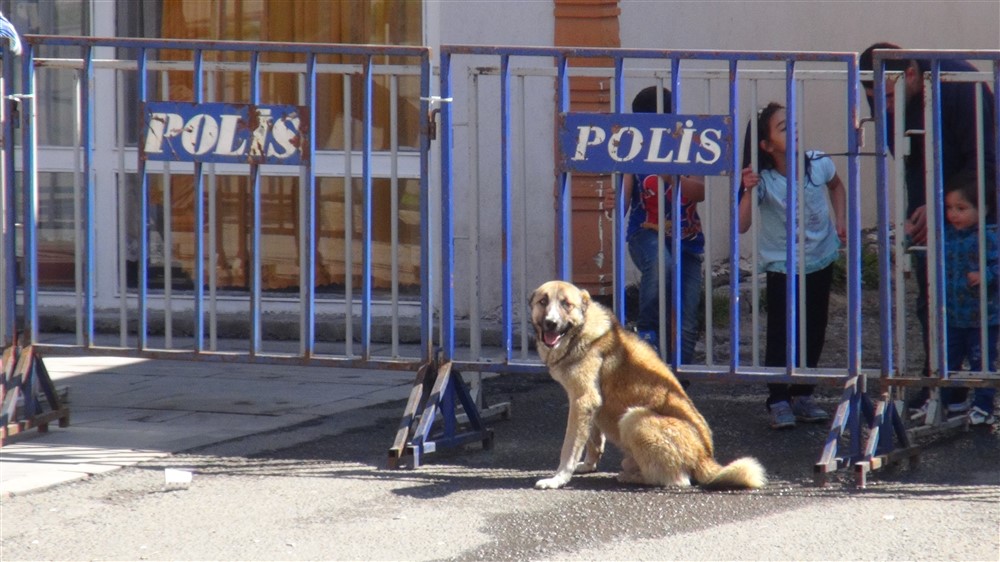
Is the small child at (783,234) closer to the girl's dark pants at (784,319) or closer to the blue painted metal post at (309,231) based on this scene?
the girl's dark pants at (784,319)

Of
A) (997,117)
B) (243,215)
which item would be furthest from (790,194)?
(243,215)

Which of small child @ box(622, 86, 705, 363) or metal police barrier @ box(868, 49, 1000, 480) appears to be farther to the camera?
small child @ box(622, 86, 705, 363)

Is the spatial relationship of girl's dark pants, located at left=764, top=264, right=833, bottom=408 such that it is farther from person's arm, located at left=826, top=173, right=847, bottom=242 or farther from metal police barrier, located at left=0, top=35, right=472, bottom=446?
metal police barrier, located at left=0, top=35, right=472, bottom=446

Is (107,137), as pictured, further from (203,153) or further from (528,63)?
(203,153)

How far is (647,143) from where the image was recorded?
6305 mm

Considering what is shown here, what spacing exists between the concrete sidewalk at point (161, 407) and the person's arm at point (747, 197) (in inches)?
102

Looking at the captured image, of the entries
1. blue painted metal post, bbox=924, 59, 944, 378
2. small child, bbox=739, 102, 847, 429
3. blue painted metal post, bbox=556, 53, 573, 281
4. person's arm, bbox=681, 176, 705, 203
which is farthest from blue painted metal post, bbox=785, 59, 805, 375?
blue painted metal post, bbox=556, 53, 573, 281

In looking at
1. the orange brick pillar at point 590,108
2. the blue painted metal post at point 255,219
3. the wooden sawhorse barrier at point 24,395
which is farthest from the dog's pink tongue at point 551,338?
the orange brick pillar at point 590,108

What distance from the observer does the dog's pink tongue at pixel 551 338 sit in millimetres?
5949

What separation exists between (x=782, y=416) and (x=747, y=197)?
1.21 m

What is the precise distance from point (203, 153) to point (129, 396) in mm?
2188

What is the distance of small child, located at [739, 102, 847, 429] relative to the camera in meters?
6.92

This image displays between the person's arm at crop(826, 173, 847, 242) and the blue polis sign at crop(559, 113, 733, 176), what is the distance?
1.05m

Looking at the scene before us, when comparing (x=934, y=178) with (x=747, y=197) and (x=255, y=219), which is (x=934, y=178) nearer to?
(x=747, y=197)
